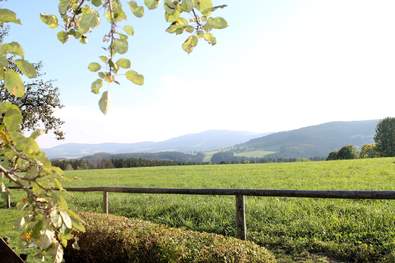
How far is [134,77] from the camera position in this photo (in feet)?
5.23

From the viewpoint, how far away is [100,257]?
7742mm

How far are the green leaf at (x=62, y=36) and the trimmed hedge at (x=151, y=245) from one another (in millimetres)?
4058

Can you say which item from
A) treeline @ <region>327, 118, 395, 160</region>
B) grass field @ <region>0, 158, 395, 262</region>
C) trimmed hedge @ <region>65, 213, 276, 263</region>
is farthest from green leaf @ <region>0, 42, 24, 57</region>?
treeline @ <region>327, 118, 395, 160</region>

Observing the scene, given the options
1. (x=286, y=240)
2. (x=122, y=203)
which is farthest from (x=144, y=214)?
(x=286, y=240)

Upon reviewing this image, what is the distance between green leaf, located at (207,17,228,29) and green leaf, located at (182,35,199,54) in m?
0.21

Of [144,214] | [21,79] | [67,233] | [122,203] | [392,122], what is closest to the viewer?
[21,79]

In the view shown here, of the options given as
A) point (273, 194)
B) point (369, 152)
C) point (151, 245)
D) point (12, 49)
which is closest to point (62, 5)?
point (12, 49)

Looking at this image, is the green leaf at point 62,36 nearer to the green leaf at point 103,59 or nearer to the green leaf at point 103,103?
the green leaf at point 103,59

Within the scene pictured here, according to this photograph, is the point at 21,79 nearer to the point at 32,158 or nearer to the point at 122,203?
the point at 32,158

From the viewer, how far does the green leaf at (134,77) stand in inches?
61.8

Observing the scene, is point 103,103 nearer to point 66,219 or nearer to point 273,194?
point 66,219

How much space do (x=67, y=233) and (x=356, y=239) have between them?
8.30 meters

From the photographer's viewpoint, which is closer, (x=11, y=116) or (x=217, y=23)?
(x=11, y=116)

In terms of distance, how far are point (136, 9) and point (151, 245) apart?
17.4 feet
